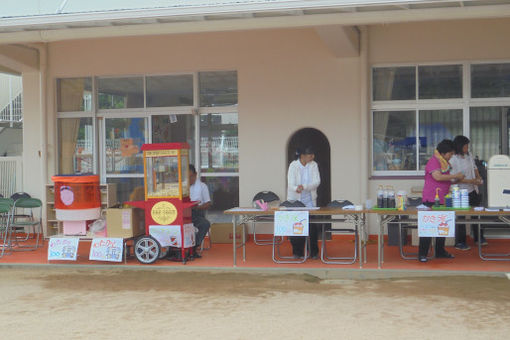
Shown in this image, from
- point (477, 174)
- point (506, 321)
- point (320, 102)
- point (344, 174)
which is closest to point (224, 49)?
point (320, 102)

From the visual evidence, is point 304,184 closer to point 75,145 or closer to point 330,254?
point 330,254

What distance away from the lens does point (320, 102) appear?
34.2 ft

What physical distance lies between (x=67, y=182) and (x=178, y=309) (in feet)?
11.6

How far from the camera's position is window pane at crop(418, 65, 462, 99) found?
10.1 metres

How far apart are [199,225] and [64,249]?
1.93 m

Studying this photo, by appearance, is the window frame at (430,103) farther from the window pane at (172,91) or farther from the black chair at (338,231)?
the window pane at (172,91)

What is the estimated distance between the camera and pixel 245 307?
631 centimetres

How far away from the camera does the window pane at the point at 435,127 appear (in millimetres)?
10164

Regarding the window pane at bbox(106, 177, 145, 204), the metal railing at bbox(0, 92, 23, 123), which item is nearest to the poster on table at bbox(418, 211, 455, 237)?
the window pane at bbox(106, 177, 145, 204)

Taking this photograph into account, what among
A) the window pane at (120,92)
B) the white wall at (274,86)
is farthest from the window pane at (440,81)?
the window pane at (120,92)

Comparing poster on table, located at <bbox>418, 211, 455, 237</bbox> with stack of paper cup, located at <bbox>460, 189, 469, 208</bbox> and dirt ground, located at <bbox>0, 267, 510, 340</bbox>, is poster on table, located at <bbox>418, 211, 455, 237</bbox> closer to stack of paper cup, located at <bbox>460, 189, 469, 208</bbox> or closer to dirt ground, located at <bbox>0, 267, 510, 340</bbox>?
stack of paper cup, located at <bbox>460, 189, 469, 208</bbox>

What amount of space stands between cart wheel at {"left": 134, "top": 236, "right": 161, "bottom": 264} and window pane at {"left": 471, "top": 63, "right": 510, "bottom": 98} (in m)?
5.55

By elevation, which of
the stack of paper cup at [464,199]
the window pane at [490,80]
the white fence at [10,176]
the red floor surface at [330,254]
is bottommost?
the red floor surface at [330,254]

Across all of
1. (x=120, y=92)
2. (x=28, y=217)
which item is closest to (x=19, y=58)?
(x=120, y=92)
